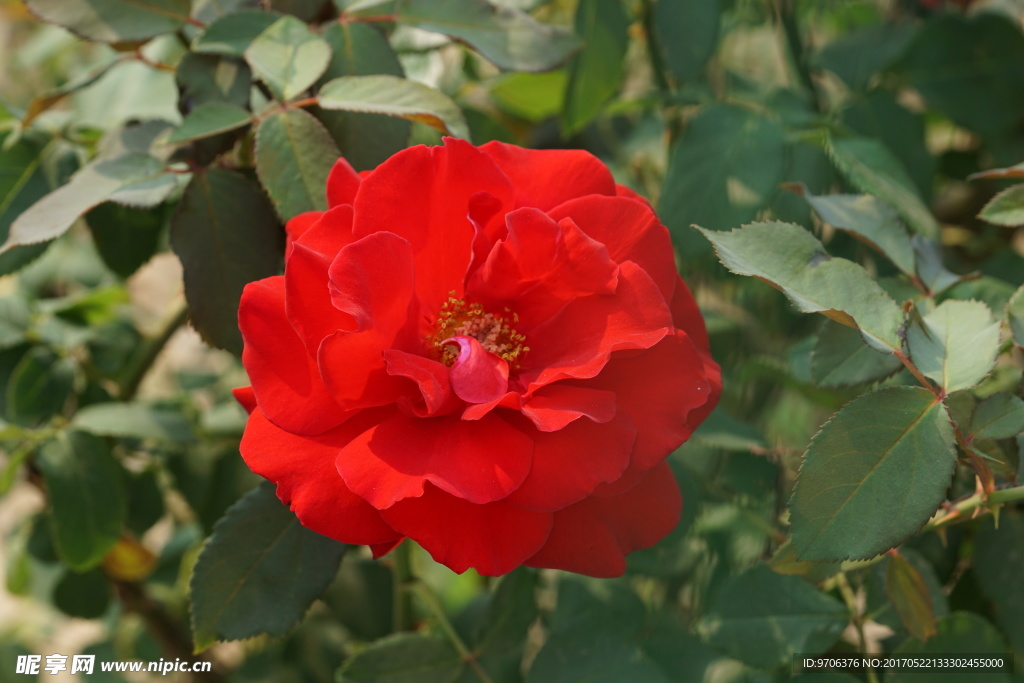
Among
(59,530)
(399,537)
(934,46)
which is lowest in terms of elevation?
(59,530)

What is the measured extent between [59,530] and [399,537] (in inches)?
17.5

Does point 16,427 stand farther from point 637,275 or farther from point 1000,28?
point 1000,28

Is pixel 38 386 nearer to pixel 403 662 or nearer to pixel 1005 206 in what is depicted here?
pixel 403 662

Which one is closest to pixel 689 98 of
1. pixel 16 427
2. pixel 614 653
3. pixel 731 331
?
pixel 731 331

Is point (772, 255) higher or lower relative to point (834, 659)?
higher

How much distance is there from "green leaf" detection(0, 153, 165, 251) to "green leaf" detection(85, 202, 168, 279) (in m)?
0.15

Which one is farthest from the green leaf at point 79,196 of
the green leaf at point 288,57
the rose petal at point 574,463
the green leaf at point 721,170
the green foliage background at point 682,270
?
the green leaf at point 721,170

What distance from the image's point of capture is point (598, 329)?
0.51 m

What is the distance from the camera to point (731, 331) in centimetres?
101

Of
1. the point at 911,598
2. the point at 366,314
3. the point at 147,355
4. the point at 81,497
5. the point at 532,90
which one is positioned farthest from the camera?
the point at 532,90

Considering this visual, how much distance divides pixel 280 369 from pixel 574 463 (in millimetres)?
177

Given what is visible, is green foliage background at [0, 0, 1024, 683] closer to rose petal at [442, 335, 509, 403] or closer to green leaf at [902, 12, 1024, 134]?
green leaf at [902, 12, 1024, 134]

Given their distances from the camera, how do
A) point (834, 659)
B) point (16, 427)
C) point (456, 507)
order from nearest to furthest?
point (456, 507), point (834, 659), point (16, 427)

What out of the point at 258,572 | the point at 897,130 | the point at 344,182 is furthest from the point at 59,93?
the point at 897,130
